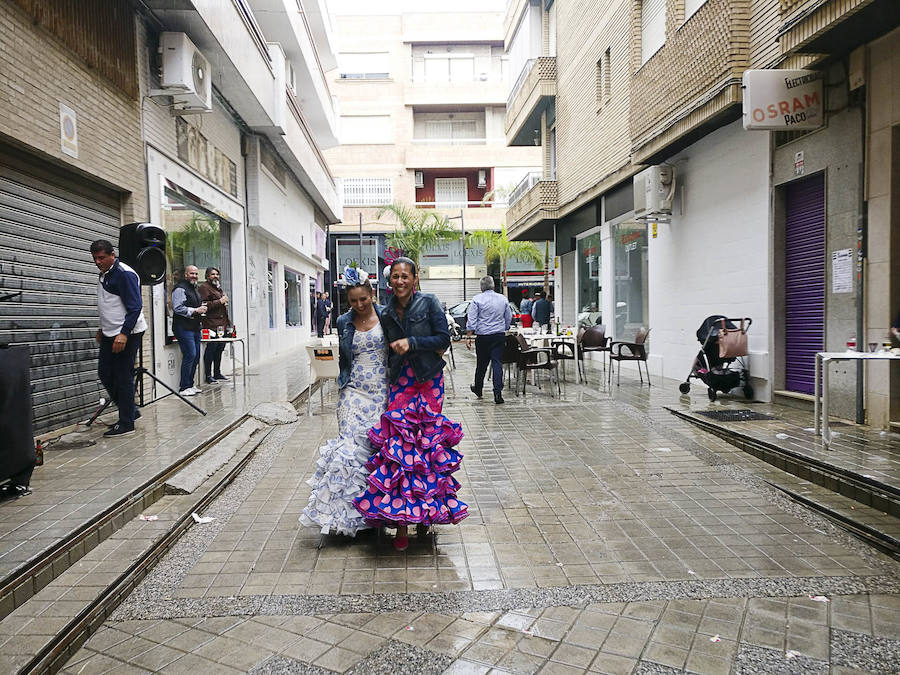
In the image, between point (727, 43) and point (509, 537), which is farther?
point (727, 43)

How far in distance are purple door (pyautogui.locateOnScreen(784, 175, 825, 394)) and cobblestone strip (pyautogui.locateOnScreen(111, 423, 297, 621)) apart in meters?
6.76

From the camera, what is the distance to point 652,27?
1273 centimetres

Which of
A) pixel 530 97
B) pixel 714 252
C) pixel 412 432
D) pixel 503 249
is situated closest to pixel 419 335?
pixel 412 432

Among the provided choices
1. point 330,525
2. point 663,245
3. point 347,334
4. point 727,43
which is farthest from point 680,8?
point 330,525

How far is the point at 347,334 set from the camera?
181 inches

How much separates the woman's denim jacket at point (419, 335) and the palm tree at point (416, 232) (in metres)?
31.7

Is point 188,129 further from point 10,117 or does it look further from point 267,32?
point 267,32

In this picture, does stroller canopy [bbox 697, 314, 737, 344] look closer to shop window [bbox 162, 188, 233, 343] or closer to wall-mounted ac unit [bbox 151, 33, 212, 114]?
shop window [bbox 162, 188, 233, 343]

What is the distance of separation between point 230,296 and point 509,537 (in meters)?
11.9

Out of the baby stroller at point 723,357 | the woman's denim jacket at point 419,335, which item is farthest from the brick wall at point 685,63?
the woman's denim jacket at point 419,335

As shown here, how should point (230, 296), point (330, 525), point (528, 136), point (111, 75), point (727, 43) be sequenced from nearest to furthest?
point (330, 525) → point (111, 75) → point (727, 43) → point (230, 296) → point (528, 136)

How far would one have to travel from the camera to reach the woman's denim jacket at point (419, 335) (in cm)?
450

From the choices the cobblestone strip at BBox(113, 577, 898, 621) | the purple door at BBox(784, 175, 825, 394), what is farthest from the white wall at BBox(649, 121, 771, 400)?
the cobblestone strip at BBox(113, 577, 898, 621)

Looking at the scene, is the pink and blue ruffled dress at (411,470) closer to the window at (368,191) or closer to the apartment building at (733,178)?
the apartment building at (733,178)
